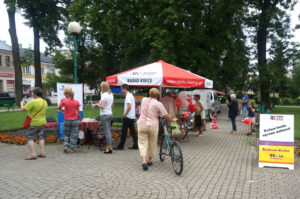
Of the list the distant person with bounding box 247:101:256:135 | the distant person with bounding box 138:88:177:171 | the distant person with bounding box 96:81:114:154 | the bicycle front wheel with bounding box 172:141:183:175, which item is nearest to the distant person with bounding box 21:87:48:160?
the distant person with bounding box 96:81:114:154

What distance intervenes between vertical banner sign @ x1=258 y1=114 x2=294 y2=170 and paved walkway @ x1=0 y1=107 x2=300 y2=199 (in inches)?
9.4

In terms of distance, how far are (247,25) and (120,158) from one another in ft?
68.0

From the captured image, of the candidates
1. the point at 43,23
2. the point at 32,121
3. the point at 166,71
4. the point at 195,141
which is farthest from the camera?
the point at 43,23

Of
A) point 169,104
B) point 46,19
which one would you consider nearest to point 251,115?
point 169,104

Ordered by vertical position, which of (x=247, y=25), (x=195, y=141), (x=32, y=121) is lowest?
(x=195, y=141)

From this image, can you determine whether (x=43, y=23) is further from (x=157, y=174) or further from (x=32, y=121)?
(x=157, y=174)

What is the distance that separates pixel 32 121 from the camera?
22.0 ft

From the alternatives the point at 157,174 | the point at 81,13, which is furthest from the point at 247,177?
the point at 81,13

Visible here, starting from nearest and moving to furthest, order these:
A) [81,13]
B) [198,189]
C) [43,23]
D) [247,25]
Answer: [198,189] < [81,13] < [247,25] < [43,23]

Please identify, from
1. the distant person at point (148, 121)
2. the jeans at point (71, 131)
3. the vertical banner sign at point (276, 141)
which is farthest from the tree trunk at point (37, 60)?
the vertical banner sign at point (276, 141)

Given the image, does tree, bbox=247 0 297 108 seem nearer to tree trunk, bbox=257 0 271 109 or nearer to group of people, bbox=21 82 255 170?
tree trunk, bbox=257 0 271 109

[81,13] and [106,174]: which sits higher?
[81,13]

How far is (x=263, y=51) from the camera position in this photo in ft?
79.7

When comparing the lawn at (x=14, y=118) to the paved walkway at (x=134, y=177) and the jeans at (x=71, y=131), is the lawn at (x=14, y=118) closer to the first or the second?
the paved walkway at (x=134, y=177)
